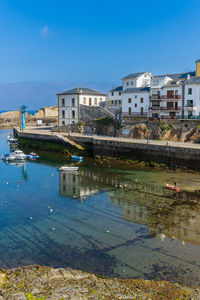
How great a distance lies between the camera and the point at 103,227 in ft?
67.3

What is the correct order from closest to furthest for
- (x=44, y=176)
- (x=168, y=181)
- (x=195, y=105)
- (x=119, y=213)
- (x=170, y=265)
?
(x=170, y=265) < (x=119, y=213) < (x=168, y=181) < (x=44, y=176) < (x=195, y=105)

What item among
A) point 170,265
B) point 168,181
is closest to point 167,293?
point 170,265

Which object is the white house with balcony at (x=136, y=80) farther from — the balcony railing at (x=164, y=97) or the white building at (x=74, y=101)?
the balcony railing at (x=164, y=97)

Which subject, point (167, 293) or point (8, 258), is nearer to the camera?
point (167, 293)

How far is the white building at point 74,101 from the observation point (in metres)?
62.7

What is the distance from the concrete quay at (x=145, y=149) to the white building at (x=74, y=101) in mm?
11225

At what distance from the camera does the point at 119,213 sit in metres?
23.3

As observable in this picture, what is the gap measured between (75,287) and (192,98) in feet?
134

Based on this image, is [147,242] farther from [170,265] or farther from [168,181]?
[168,181]

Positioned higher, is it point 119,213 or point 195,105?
point 195,105

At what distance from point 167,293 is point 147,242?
5609mm

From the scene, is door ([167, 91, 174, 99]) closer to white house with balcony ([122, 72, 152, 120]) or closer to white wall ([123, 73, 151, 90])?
white house with balcony ([122, 72, 152, 120])

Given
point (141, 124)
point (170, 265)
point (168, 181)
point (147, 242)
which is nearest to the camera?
point (170, 265)

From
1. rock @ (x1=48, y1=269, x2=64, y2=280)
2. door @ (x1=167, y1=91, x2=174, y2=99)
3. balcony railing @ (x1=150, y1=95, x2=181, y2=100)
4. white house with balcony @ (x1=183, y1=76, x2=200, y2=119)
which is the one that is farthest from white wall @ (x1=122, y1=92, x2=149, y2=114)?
rock @ (x1=48, y1=269, x2=64, y2=280)
